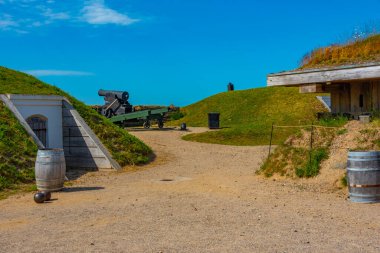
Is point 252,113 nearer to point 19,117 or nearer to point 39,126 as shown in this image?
point 39,126

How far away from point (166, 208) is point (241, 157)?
34.8 ft

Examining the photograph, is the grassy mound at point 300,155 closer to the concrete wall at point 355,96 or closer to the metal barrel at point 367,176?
the concrete wall at point 355,96

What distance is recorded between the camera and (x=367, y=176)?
9.36 meters

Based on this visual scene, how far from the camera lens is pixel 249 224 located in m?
7.75

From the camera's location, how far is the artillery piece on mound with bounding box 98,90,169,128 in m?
32.9

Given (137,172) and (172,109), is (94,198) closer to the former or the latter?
(137,172)

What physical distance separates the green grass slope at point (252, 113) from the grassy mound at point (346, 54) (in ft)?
36.3

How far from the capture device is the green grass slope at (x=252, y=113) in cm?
2644

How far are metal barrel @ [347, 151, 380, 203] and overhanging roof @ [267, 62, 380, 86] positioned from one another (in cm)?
275

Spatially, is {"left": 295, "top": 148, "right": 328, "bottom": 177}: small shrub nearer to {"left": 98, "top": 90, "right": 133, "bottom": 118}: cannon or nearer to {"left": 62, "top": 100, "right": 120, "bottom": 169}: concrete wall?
{"left": 62, "top": 100, "right": 120, "bottom": 169}: concrete wall

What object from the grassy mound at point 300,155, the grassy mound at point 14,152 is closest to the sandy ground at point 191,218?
the grassy mound at point 300,155

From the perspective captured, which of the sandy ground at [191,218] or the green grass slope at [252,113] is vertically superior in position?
the green grass slope at [252,113]

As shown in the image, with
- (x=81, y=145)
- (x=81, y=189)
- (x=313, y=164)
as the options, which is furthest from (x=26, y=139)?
(x=313, y=164)

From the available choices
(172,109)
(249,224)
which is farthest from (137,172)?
(172,109)
